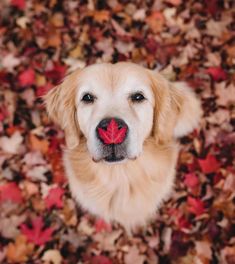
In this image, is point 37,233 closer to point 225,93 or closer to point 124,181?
point 124,181

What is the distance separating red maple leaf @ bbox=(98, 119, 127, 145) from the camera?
240 cm

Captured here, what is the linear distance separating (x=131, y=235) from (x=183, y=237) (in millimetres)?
432

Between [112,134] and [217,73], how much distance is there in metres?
1.93

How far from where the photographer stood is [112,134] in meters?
2.40

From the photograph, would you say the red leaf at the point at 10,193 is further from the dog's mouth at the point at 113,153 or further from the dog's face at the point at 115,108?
the dog's mouth at the point at 113,153

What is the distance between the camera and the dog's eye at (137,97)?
2.65 m

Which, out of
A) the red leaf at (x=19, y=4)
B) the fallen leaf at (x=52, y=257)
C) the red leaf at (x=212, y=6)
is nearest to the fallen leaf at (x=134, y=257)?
the fallen leaf at (x=52, y=257)

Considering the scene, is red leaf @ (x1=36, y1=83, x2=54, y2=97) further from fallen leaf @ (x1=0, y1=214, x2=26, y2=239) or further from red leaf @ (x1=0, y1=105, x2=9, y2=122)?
fallen leaf @ (x1=0, y1=214, x2=26, y2=239)

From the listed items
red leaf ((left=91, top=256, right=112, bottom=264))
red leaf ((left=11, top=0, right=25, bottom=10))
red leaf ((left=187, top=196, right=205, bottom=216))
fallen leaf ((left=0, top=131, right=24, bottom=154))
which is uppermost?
red leaf ((left=11, top=0, right=25, bottom=10))

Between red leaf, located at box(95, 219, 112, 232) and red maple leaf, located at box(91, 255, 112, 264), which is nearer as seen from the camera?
red maple leaf, located at box(91, 255, 112, 264)

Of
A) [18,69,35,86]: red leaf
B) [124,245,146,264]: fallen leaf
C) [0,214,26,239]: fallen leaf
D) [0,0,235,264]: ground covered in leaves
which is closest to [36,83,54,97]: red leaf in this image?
[0,0,235,264]: ground covered in leaves

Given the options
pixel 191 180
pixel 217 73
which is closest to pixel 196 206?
pixel 191 180

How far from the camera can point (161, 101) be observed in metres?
2.81

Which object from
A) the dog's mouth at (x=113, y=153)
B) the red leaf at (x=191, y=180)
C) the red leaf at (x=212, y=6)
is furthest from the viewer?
the red leaf at (x=212, y=6)
